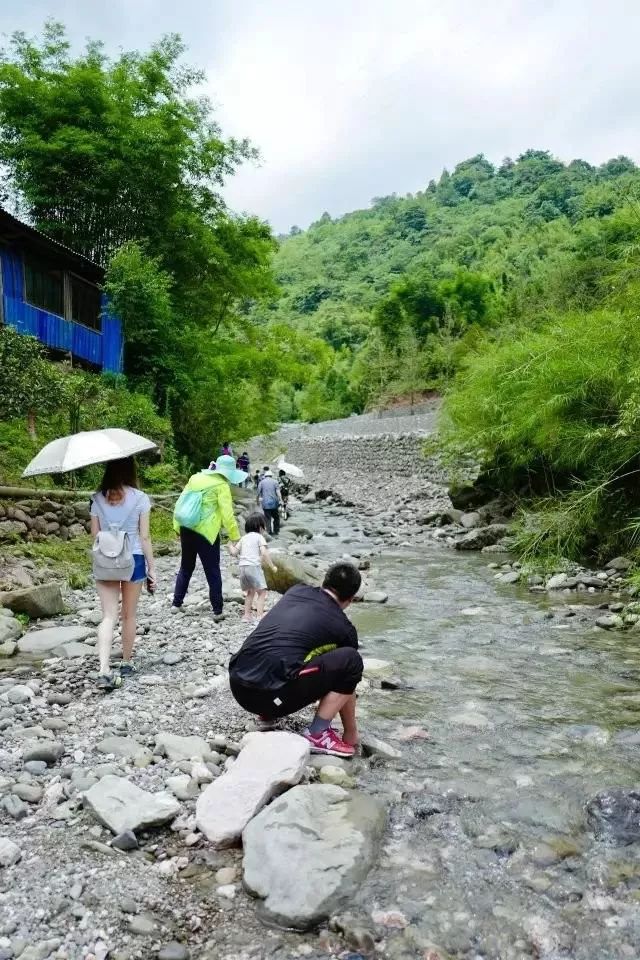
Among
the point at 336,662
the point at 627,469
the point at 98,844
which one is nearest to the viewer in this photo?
the point at 98,844

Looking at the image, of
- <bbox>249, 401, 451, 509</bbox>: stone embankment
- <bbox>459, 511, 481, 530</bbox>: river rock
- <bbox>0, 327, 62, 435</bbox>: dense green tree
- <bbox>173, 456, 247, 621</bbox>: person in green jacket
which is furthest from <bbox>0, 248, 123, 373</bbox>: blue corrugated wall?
<bbox>459, 511, 481, 530</bbox>: river rock

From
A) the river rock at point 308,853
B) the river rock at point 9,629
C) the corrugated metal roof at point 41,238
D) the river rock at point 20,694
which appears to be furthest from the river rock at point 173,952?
the corrugated metal roof at point 41,238

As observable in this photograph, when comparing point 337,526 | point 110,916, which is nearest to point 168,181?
point 337,526

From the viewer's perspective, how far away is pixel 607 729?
15.8ft

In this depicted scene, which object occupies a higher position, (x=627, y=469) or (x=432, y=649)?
(x=627, y=469)

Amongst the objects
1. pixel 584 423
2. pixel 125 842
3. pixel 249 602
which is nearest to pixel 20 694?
pixel 125 842

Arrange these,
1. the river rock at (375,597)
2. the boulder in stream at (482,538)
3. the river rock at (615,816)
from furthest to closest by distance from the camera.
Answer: the boulder in stream at (482,538) → the river rock at (375,597) → the river rock at (615,816)

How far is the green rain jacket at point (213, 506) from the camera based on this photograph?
7.18 meters

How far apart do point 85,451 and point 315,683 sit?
8.23 feet

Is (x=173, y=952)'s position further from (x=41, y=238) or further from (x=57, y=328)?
(x=57, y=328)

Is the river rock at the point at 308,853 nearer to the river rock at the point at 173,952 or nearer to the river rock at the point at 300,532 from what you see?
the river rock at the point at 173,952

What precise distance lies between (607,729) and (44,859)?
12.3 ft

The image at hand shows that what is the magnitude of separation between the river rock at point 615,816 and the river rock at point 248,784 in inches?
60.9

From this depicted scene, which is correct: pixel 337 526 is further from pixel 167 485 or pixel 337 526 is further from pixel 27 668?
pixel 27 668
